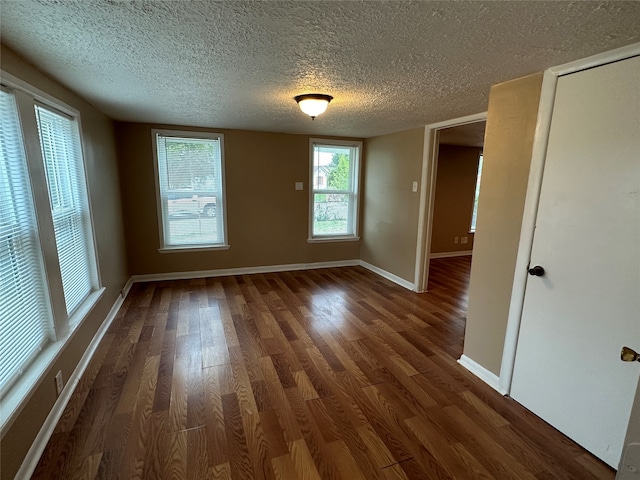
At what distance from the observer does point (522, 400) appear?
1.99m

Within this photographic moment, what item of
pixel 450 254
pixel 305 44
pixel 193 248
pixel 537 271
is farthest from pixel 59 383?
pixel 450 254

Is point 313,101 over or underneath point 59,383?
over

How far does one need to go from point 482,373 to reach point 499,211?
3.99 ft

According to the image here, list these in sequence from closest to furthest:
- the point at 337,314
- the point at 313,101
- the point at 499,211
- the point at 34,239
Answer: the point at 34,239, the point at 499,211, the point at 313,101, the point at 337,314

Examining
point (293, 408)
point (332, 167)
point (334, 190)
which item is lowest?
point (293, 408)

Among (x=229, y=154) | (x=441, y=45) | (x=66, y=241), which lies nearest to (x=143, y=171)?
(x=229, y=154)

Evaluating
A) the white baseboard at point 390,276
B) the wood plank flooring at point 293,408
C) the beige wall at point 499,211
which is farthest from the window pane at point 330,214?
the beige wall at point 499,211

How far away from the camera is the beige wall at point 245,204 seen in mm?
3994

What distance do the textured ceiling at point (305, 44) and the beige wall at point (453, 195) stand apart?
3388 mm

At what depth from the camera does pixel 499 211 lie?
Answer: 2.11 metres

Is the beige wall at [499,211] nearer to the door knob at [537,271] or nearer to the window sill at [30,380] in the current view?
the door knob at [537,271]

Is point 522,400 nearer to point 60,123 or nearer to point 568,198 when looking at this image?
point 568,198

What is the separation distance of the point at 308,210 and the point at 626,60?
385cm

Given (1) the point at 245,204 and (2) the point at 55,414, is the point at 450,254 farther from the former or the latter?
(2) the point at 55,414
